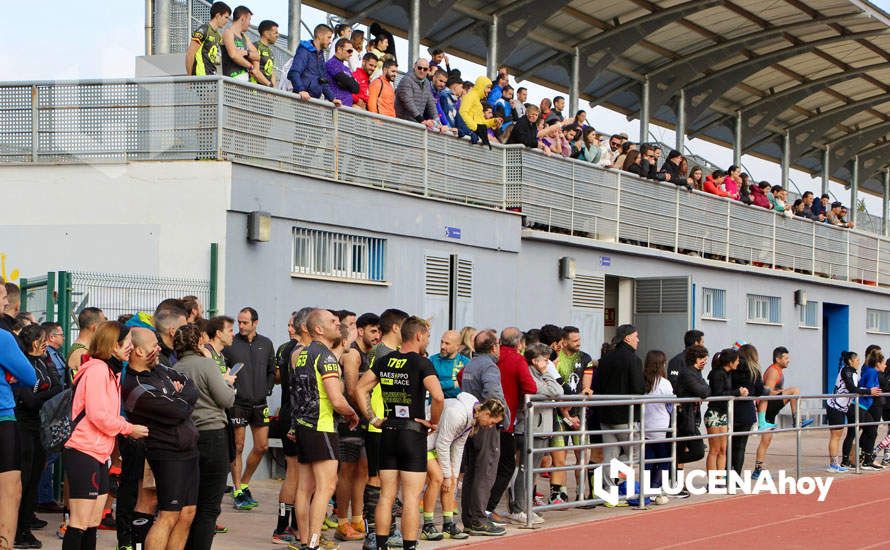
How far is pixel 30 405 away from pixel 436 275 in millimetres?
8972

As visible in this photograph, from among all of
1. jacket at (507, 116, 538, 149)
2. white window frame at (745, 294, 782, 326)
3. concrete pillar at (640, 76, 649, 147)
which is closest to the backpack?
jacket at (507, 116, 538, 149)

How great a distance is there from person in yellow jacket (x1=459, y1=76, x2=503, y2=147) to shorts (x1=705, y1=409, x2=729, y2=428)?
20.0ft

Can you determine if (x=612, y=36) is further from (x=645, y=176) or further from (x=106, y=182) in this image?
(x=106, y=182)

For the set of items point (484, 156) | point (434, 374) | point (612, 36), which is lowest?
point (434, 374)

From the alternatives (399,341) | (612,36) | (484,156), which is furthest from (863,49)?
(399,341)

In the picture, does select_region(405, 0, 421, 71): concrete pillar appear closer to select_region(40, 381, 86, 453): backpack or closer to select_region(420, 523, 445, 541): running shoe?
select_region(420, 523, 445, 541): running shoe

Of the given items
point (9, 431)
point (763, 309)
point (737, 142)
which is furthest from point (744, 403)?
point (737, 142)

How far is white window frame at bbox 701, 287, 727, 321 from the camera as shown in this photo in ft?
87.5

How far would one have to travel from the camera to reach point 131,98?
15.3 m

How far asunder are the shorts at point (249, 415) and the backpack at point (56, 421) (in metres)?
3.35

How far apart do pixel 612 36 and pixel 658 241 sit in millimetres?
4972

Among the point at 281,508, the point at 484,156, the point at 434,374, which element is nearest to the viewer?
the point at 434,374

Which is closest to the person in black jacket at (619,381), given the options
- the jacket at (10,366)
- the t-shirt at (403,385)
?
the t-shirt at (403,385)

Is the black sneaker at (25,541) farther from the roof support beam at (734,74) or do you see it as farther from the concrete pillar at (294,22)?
the roof support beam at (734,74)
